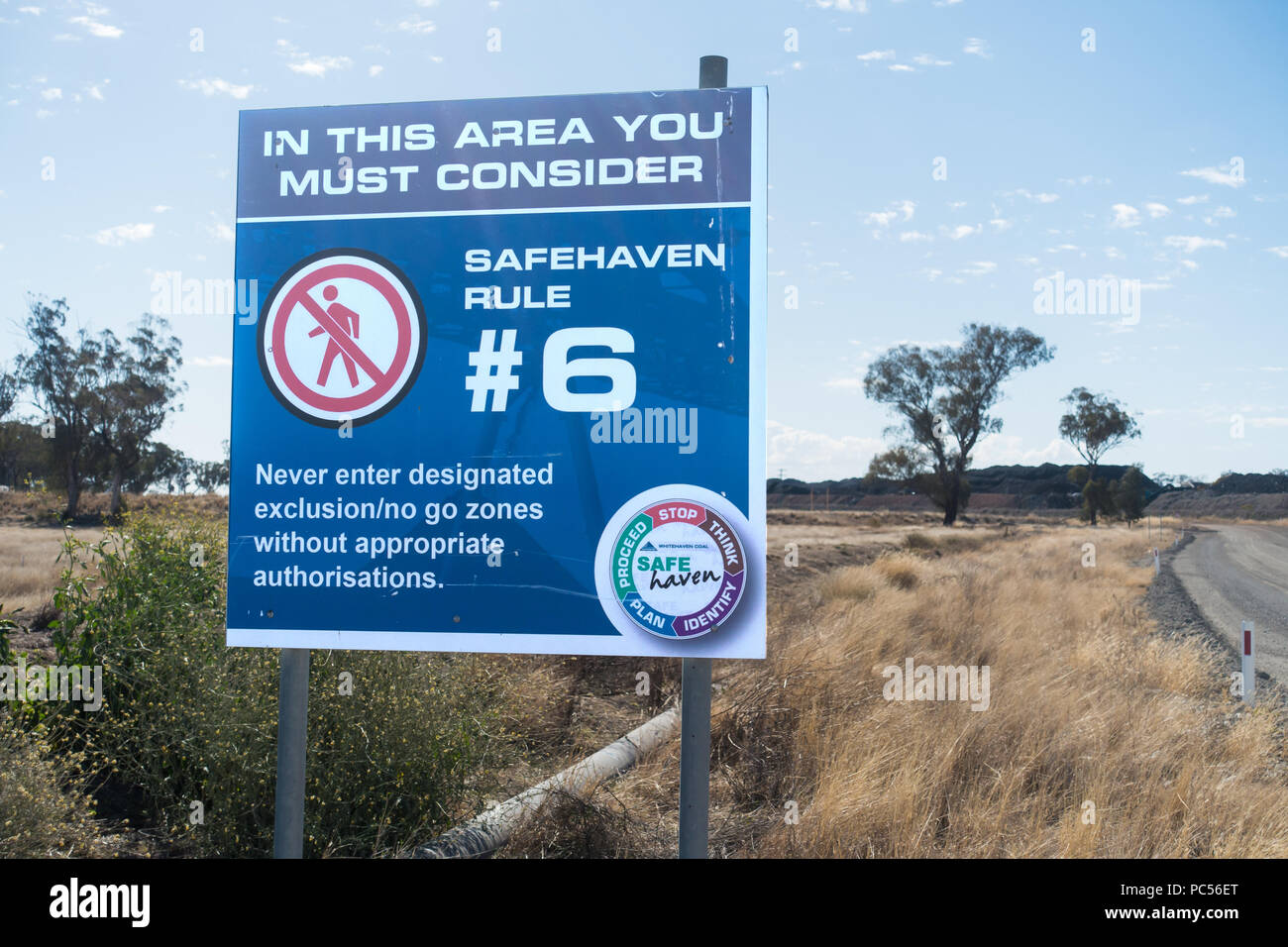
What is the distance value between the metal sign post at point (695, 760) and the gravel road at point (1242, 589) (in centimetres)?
974

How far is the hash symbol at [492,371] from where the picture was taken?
2.96 m

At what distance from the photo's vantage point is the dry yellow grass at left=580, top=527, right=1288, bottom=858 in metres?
4.43

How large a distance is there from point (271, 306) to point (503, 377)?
882mm

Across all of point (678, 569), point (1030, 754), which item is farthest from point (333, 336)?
point (1030, 754)

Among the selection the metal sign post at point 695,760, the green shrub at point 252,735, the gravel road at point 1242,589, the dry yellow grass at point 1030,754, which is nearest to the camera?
the metal sign post at point 695,760

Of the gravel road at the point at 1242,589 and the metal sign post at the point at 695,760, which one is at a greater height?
the metal sign post at the point at 695,760

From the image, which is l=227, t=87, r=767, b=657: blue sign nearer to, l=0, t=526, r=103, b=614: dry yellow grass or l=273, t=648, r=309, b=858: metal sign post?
l=273, t=648, r=309, b=858: metal sign post

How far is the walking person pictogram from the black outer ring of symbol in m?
0.12

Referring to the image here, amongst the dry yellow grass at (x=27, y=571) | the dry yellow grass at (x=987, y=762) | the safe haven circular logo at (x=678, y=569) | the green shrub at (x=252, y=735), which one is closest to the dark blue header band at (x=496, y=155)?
the safe haven circular logo at (x=678, y=569)

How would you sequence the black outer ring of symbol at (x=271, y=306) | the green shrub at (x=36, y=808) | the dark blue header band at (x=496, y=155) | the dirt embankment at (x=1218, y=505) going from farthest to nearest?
the dirt embankment at (x=1218, y=505) < the green shrub at (x=36, y=808) < the black outer ring of symbol at (x=271, y=306) < the dark blue header band at (x=496, y=155)

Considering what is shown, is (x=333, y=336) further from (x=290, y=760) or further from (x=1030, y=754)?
(x=1030, y=754)

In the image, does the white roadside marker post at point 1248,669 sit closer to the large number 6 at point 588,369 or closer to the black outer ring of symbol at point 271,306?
the large number 6 at point 588,369

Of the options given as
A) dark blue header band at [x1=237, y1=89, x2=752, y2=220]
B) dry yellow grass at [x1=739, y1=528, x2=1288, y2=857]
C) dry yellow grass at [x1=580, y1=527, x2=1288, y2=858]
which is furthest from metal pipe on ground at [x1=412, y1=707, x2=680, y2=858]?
dark blue header band at [x1=237, y1=89, x2=752, y2=220]
